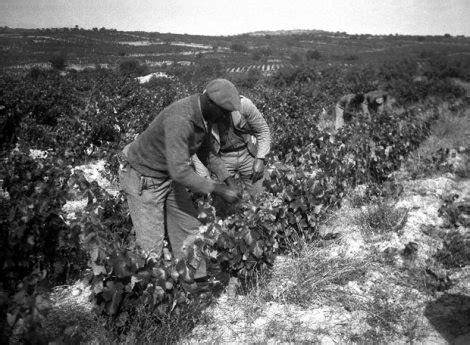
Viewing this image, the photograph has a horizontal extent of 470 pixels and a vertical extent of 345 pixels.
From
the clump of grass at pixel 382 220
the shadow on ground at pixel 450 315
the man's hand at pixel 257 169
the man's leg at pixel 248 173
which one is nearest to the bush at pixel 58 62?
the man's leg at pixel 248 173

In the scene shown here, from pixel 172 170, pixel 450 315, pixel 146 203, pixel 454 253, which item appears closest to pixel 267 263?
pixel 146 203

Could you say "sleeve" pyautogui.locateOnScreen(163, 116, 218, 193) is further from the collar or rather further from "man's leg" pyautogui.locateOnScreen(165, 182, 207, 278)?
"man's leg" pyautogui.locateOnScreen(165, 182, 207, 278)

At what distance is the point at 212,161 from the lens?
3301 mm

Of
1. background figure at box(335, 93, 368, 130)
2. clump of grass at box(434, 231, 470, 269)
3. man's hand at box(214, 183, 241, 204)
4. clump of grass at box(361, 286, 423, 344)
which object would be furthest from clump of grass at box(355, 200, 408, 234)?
background figure at box(335, 93, 368, 130)

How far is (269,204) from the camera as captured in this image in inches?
118

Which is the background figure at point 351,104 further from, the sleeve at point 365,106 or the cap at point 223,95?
the cap at point 223,95

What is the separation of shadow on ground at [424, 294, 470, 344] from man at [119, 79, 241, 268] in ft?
5.56

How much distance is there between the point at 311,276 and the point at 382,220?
1300 mm

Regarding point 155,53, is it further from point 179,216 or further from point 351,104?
point 179,216

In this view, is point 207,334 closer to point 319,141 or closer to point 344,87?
point 319,141

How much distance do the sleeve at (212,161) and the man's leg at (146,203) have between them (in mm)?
561

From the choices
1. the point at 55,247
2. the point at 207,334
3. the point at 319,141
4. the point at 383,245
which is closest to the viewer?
the point at 207,334

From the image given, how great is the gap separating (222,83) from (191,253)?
115 cm

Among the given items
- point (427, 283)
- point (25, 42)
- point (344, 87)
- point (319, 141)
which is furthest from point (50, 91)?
point (25, 42)
